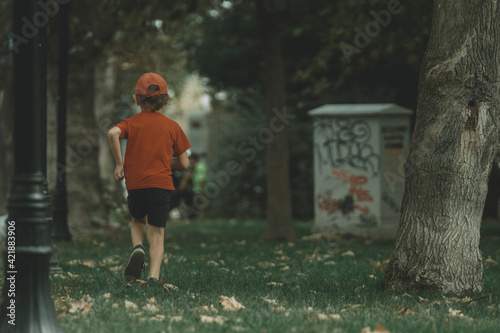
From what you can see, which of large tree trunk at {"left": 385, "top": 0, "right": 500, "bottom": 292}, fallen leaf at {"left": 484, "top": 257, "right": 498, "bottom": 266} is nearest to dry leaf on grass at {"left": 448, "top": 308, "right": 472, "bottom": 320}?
large tree trunk at {"left": 385, "top": 0, "right": 500, "bottom": 292}

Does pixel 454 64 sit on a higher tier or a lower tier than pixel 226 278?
higher

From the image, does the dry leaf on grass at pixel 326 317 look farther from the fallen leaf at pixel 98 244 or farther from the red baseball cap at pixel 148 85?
the fallen leaf at pixel 98 244

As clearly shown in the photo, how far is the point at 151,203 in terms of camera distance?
6441 mm

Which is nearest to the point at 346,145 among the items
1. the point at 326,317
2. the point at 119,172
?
the point at 119,172

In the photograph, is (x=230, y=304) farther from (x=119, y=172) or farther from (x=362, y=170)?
(x=362, y=170)

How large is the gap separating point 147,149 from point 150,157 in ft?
0.23

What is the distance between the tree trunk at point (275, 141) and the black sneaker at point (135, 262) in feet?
20.0

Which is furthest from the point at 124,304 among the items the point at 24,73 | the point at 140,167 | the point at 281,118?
the point at 281,118

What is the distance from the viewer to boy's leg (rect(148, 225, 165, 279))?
6.52 m

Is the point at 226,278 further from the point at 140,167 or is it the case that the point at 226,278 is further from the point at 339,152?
the point at 339,152

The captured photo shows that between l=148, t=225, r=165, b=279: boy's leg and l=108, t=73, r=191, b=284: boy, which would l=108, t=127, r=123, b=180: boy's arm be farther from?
l=148, t=225, r=165, b=279: boy's leg

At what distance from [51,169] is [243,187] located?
814cm

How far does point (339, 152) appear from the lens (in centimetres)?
1399

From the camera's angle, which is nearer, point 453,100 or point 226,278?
point 453,100
